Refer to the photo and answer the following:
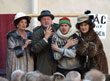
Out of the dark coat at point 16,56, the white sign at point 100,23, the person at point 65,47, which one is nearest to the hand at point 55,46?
the person at point 65,47

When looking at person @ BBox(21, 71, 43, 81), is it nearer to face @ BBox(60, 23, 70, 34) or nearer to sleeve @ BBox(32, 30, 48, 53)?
sleeve @ BBox(32, 30, 48, 53)

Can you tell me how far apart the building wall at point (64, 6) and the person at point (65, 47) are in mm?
1782

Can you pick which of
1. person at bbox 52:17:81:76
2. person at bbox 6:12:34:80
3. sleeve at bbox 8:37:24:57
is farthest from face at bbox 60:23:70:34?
sleeve at bbox 8:37:24:57

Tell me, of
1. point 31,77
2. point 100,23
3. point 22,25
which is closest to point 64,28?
point 22,25

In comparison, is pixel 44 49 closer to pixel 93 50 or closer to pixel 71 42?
pixel 71 42

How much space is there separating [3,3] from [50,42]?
209 cm

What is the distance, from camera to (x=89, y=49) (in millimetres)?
3373

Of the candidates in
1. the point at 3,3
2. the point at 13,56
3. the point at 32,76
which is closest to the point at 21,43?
the point at 13,56

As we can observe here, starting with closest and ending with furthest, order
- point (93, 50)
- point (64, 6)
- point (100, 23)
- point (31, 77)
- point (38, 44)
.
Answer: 1. point (31, 77)
2. point (93, 50)
3. point (38, 44)
4. point (100, 23)
5. point (64, 6)

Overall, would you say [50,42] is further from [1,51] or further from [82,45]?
[1,51]

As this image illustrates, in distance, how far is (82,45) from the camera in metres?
3.40

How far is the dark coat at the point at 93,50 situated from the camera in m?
3.37

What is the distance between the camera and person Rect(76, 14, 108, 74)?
3374 mm

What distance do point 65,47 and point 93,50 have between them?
0.35m
